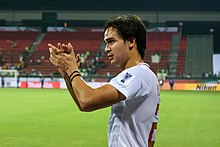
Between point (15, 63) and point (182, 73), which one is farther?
point (15, 63)

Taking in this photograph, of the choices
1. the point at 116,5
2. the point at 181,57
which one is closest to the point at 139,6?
the point at 116,5

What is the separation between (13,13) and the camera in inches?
2611

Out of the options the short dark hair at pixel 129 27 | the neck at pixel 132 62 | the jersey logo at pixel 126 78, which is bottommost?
the jersey logo at pixel 126 78

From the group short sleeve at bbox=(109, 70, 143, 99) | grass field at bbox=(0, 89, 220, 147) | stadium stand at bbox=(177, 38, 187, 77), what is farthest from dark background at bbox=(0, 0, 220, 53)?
short sleeve at bbox=(109, 70, 143, 99)

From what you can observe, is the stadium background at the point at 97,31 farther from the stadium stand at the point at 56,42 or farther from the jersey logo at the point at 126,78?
the jersey logo at the point at 126,78

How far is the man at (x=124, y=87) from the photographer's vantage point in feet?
11.1

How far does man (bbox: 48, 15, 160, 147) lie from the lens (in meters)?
3.39

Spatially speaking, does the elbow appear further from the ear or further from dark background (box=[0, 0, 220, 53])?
dark background (box=[0, 0, 220, 53])

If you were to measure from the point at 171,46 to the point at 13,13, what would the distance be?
23.1 m

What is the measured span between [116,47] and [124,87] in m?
0.38

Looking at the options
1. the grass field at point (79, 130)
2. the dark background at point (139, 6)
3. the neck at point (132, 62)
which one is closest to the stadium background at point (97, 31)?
the dark background at point (139, 6)

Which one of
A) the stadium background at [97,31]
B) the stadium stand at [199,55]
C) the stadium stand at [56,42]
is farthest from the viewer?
the stadium stand at [56,42]

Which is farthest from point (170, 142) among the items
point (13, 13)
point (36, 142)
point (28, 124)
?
point (13, 13)

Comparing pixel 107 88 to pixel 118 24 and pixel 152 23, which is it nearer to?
pixel 118 24
